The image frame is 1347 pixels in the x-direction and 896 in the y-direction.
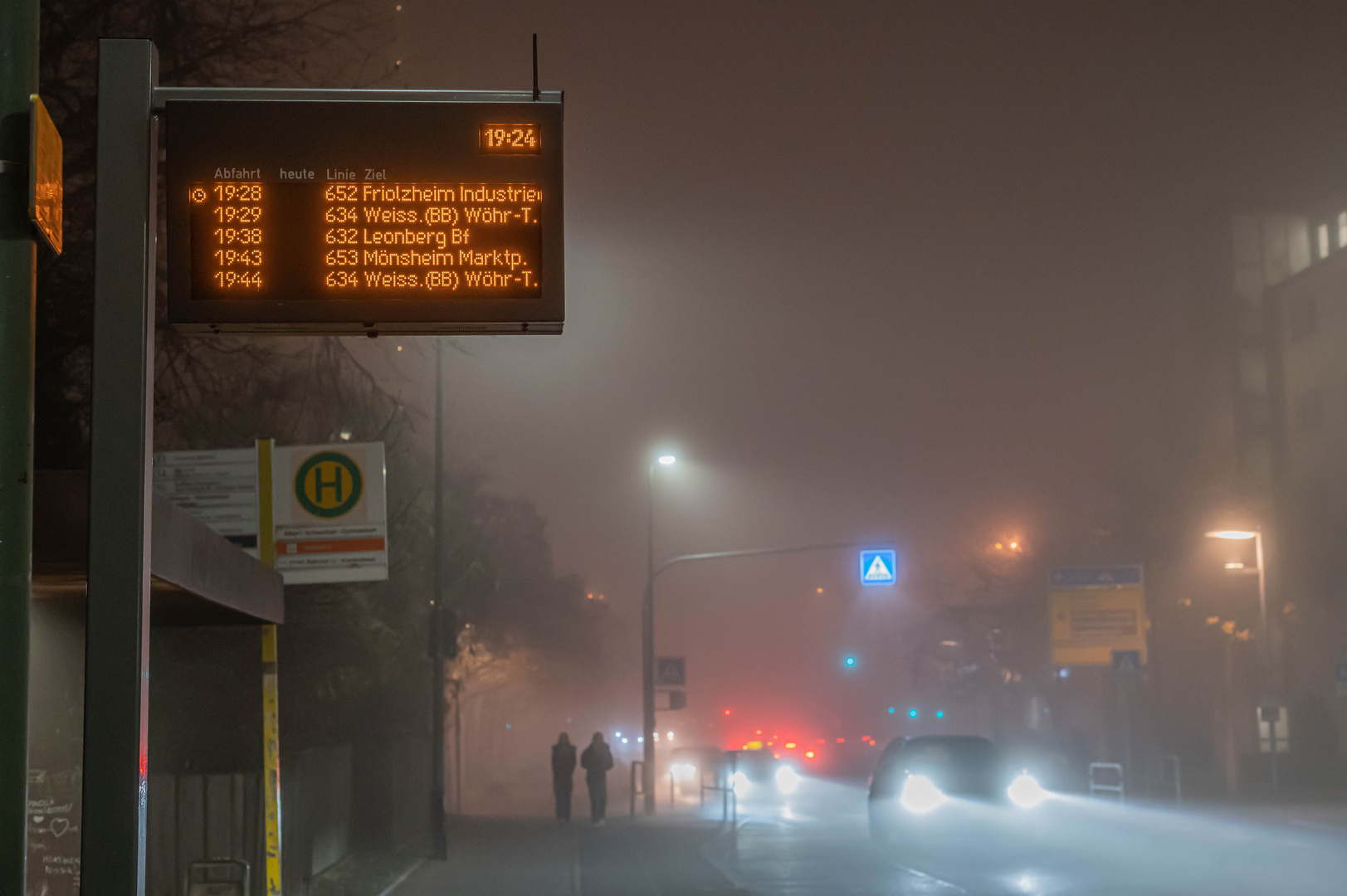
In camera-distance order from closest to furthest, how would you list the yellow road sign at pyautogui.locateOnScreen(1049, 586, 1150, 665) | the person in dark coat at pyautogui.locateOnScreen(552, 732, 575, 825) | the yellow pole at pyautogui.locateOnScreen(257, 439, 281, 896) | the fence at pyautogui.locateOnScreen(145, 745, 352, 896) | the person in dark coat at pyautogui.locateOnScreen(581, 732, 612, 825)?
the yellow pole at pyautogui.locateOnScreen(257, 439, 281, 896)
the fence at pyautogui.locateOnScreen(145, 745, 352, 896)
the person in dark coat at pyautogui.locateOnScreen(581, 732, 612, 825)
the person in dark coat at pyautogui.locateOnScreen(552, 732, 575, 825)
the yellow road sign at pyautogui.locateOnScreen(1049, 586, 1150, 665)

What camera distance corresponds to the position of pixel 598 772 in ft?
106

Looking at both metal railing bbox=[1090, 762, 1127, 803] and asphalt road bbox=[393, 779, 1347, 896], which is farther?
metal railing bbox=[1090, 762, 1127, 803]

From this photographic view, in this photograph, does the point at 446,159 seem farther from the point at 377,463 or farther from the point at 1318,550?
the point at 1318,550

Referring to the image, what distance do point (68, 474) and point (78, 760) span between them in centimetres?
510

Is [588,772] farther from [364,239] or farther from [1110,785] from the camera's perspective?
[364,239]

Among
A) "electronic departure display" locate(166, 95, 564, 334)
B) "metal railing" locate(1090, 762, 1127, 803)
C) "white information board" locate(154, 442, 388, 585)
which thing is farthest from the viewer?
"metal railing" locate(1090, 762, 1127, 803)

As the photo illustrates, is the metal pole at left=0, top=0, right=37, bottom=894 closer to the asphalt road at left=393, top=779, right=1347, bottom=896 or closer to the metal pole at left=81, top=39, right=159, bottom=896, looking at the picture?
the metal pole at left=81, top=39, right=159, bottom=896

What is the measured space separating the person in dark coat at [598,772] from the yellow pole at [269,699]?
1891 centimetres

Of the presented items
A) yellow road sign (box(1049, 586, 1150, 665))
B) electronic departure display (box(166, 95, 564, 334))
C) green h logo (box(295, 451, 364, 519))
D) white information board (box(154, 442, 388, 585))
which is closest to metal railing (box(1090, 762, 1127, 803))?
yellow road sign (box(1049, 586, 1150, 665))

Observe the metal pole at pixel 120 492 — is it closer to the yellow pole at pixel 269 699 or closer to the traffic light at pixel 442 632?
the yellow pole at pixel 269 699

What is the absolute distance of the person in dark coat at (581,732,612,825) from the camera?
32.0 meters

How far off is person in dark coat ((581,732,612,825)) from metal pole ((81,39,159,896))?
2622cm

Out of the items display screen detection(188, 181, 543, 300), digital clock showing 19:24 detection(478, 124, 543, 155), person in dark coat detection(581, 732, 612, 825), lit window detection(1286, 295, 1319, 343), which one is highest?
lit window detection(1286, 295, 1319, 343)

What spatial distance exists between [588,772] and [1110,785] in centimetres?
1651
